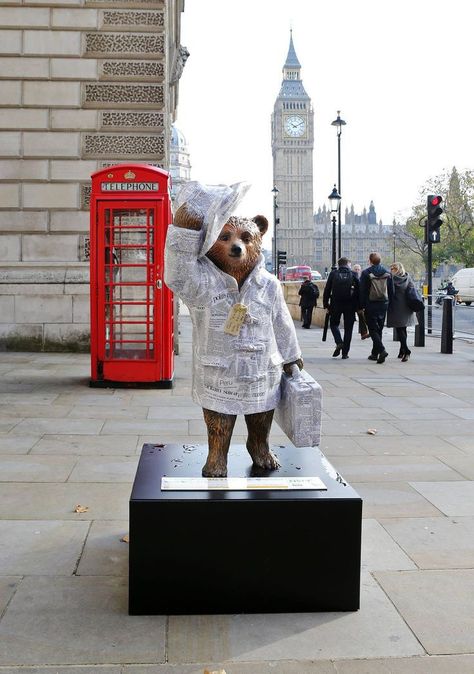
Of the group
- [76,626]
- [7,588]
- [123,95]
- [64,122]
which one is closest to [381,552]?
[76,626]

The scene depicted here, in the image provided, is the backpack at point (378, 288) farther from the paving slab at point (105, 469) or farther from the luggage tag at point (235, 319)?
the luggage tag at point (235, 319)

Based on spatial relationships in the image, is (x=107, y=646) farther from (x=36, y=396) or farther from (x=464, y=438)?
(x=36, y=396)

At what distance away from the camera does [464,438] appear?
21.3ft

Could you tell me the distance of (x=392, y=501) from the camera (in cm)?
463

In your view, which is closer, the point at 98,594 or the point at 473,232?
the point at 98,594

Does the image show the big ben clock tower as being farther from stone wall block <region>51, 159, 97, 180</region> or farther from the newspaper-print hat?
the newspaper-print hat

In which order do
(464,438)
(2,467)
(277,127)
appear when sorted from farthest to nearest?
(277,127) < (464,438) < (2,467)

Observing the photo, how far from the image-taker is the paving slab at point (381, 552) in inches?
143

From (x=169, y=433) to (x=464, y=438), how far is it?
2491mm

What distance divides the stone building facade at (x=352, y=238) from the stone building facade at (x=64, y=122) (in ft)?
400

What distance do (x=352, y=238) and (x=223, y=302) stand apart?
145 meters

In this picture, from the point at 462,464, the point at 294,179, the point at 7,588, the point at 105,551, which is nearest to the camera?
the point at 7,588

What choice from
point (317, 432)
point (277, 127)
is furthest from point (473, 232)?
point (277, 127)

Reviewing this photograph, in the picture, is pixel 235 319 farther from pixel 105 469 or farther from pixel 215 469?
pixel 105 469
